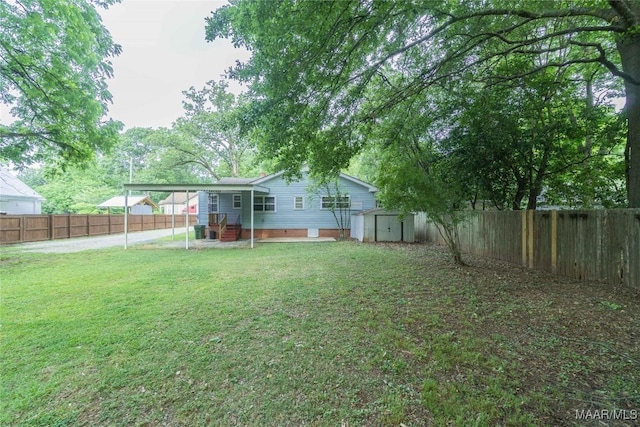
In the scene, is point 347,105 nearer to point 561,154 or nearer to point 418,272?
point 418,272

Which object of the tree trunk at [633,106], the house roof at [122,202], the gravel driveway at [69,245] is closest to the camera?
the tree trunk at [633,106]

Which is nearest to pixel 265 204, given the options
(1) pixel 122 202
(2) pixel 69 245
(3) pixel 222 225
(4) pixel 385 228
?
(3) pixel 222 225

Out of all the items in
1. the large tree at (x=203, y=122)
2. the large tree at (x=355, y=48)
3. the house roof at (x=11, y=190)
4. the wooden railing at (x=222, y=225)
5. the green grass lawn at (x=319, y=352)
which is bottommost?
the green grass lawn at (x=319, y=352)

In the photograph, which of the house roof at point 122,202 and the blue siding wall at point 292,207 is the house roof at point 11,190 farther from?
the blue siding wall at point 292,207

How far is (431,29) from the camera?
493cm

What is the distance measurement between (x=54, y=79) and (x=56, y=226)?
11298 mm

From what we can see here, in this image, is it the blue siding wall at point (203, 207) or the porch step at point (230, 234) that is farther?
the blue siding wall at point (203, 207)

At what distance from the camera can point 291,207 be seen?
50.9 ft

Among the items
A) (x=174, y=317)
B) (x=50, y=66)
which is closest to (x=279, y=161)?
(x=174, y=317)

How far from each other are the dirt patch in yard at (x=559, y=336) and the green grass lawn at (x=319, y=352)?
0.01 m

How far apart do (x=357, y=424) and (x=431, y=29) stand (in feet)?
19.3

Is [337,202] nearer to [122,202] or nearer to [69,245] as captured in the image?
[69,245]

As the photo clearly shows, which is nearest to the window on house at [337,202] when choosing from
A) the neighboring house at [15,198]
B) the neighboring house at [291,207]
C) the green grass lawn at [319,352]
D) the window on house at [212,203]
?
the neighboring house at [291,207]

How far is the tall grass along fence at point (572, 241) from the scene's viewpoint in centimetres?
449
